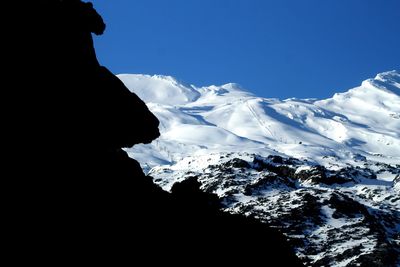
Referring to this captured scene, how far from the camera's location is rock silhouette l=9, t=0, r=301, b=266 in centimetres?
2614

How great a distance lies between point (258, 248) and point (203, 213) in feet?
16.2

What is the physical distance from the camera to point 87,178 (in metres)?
29.9

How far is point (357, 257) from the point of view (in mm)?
→ 171500

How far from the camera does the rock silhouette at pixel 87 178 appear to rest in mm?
26141

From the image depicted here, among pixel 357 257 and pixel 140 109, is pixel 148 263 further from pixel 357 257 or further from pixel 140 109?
pixel 357 257

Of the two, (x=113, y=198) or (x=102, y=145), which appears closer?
(x=113, y=198)

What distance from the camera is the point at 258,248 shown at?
40.9 metres

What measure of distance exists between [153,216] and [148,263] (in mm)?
4449

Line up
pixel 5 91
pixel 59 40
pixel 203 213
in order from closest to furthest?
1. pixel 5 91
2. pixel 59 40
3. pixel 203 213

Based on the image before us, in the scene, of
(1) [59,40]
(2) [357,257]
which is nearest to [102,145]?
(1) [59,40]

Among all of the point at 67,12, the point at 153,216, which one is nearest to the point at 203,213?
the point at 153,216

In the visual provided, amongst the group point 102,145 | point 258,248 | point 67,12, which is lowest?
point 258,248

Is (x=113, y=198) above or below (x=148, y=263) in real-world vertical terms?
above

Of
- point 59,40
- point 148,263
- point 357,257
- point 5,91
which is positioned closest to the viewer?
point 5,91
